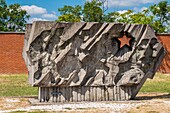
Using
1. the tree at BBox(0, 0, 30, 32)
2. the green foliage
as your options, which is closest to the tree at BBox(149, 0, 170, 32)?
the green foliage

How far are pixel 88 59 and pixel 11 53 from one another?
1343 centimetres

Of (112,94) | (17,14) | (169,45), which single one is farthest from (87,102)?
(17,14)

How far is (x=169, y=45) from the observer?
24.9 metres

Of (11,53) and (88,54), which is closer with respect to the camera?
(88,54)

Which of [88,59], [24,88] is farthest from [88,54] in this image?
[24,88]

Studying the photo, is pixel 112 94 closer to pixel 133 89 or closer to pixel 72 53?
pixel 133 89

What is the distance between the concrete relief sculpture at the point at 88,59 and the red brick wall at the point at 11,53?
12587mm

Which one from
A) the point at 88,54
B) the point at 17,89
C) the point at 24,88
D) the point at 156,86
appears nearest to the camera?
the point at 88,54

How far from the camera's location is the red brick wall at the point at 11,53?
2289cm

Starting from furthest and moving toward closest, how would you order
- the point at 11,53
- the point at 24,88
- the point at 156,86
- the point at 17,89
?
the point at 11,53, the point at 156,86, the point at 24,88, the point at 17,89

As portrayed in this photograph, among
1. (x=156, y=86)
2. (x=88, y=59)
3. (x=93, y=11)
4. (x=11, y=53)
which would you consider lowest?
(x=156, y=86)

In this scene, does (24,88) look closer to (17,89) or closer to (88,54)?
(17,89)

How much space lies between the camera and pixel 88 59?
35.4 feet

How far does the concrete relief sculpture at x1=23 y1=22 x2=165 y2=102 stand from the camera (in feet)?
33.9
